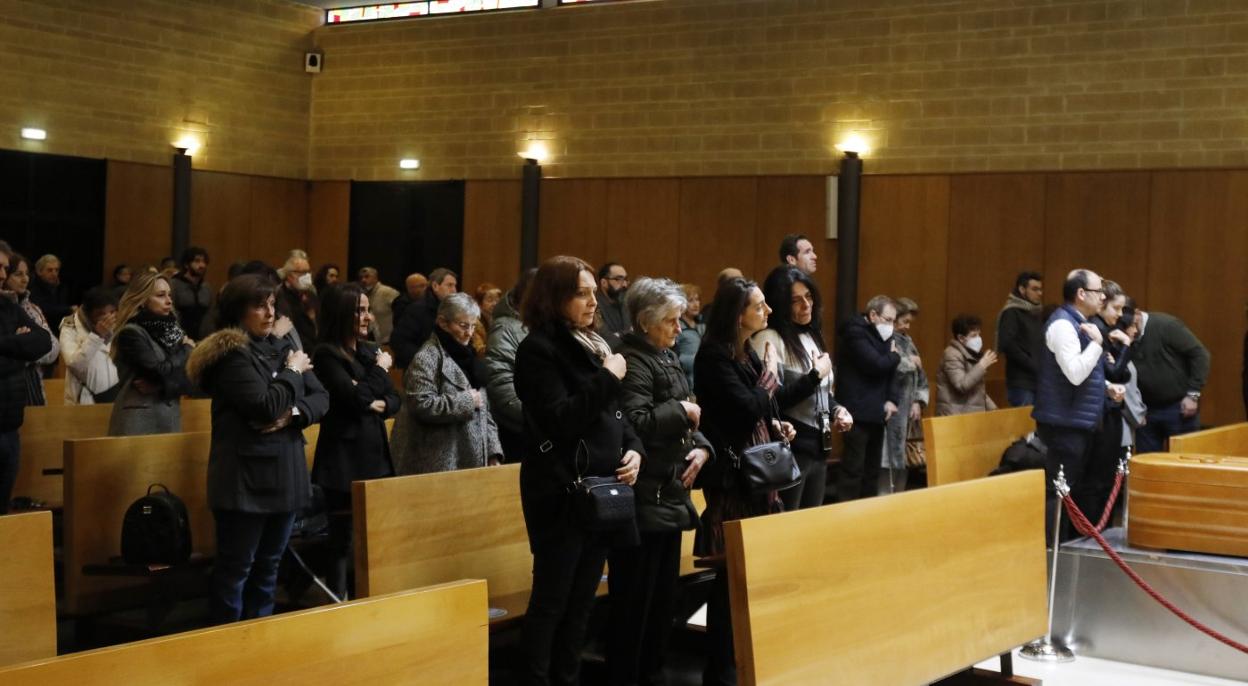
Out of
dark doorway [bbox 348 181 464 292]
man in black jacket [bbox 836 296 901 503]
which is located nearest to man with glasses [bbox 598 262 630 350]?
man in black jacket [bbox 836 296 901 503]

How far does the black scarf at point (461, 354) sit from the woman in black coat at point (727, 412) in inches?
56.1

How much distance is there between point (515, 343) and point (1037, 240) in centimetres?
753

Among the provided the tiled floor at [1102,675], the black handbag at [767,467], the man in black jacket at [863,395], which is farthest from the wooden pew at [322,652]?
the man in black jacket at [863,395]

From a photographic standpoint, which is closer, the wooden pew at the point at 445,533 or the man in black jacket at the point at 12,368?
the wooden pew at the point at 445,533

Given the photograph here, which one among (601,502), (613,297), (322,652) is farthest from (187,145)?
(322,652)

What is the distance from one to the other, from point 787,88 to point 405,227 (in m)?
4.66

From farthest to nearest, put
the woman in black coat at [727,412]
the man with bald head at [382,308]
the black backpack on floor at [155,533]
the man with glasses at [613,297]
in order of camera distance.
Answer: the man with bald head at [382,308]
the man with glasses at [613,297]
the black backpack on floor at [155,533]
the woman in black coat at [727,412]

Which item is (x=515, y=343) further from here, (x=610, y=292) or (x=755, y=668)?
(x=610, y=292)

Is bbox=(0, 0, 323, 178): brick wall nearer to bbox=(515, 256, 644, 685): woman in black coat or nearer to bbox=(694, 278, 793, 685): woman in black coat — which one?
bbox=(694, 278, 793, 685): woman in black coat

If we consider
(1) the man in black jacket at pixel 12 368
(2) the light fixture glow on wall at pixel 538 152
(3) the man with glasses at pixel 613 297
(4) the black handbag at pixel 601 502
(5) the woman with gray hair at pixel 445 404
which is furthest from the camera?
(2) the light fixture glow on wall at pixel 538 152

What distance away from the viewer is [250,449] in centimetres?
470

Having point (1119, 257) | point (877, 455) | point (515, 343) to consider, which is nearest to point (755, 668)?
point (515, 343)

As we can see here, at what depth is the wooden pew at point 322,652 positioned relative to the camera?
228cm

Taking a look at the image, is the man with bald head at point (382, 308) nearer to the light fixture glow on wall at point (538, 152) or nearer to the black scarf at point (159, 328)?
the light fixture glow on wall at point (538, 152)
